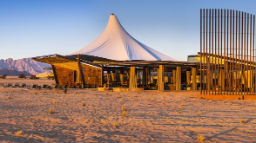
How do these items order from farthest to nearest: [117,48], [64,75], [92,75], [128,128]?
[117,48] → [64,75] → [92,75] → [128,128]

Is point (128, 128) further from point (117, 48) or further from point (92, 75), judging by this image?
point (117, 48)

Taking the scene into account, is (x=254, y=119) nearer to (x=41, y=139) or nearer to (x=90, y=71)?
(x=41, y=139)

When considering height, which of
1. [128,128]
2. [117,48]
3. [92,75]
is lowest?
[128,128]

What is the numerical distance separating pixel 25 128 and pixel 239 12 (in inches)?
557

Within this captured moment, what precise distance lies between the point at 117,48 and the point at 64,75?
49.2 ft

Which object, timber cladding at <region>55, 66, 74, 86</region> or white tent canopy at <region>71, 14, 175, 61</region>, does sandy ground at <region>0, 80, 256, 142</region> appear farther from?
white tent canopy at <region>71, 14, 175, 61</region>

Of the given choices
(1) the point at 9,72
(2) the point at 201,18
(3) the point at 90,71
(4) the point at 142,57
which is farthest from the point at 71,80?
(1) the point at 9,72

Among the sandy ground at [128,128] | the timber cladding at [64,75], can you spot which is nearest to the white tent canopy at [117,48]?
the timber cladding at [64,75]

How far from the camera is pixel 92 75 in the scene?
31.3m

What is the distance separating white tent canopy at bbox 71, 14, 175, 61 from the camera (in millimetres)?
45419

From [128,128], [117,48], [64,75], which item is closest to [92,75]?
[64,75]

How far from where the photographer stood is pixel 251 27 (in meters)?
17.7

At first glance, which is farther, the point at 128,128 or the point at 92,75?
the point at 92,75

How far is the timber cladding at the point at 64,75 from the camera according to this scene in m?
34.3
